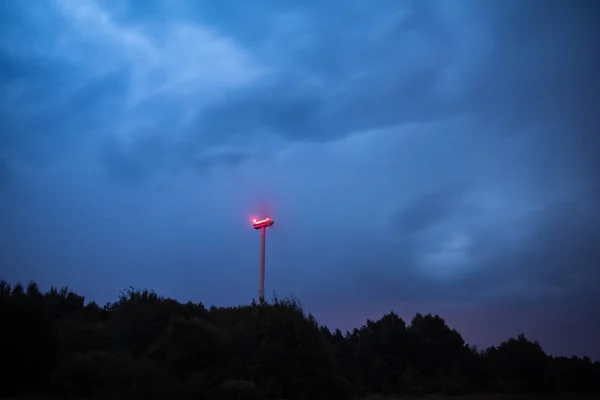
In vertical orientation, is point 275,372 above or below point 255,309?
below

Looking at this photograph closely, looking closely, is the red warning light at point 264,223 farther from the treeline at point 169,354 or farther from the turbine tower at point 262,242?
the treeline at point 169,354

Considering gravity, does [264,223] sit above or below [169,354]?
above

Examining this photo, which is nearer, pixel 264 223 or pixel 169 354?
pixel 169 354

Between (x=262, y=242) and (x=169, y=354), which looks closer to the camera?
(x=169, y=354)

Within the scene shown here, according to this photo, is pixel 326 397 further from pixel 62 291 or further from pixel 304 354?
pixel 62 291

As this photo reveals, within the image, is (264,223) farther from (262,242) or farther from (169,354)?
(169,354)

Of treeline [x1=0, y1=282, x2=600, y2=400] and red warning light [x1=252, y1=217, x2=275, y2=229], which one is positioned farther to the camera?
red warning light [x1=252, y1=217, x2=275, y2=229]

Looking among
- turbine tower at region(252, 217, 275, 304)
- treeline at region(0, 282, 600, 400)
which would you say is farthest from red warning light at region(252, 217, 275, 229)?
treeline at region(0, 282, 600, 400)

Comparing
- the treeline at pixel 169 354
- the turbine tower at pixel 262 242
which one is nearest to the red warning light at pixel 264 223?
the turbine tower at pixel 262 242

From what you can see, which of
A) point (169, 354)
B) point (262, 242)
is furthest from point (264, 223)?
point (169, 354)

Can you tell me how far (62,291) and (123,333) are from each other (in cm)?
2025

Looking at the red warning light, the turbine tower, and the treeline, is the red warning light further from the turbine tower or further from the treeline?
the treeline

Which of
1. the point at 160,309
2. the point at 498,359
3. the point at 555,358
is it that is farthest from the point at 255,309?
the point at 555,358

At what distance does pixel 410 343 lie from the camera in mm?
50531
